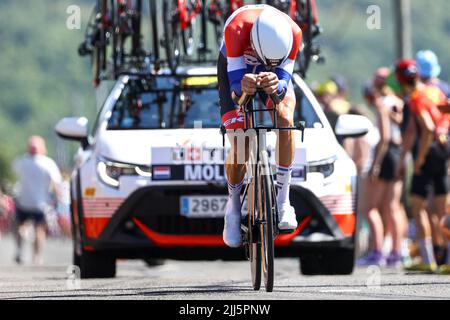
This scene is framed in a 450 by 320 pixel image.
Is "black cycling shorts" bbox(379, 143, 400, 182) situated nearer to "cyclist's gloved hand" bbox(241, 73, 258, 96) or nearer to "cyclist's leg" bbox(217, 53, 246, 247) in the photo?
"cyclist's leg" bbox(217, 53, 246, 247)

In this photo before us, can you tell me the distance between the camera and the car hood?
37.5ft

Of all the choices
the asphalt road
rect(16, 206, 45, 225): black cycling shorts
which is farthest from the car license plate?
rect(16, 206, 45, 225): black cycling shorts

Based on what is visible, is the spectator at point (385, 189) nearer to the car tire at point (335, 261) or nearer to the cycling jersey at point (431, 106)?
the cycling jersey at point (431, 106)

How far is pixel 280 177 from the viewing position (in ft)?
31.0

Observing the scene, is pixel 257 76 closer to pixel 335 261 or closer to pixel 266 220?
pixel 266 220

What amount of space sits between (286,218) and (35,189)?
1211 cm

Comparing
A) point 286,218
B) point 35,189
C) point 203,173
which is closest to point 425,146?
point 203,173

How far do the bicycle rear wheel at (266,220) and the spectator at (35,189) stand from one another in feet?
39.1

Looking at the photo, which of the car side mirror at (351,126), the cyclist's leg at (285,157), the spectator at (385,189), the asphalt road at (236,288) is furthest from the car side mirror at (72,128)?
the spectator at (385,189)

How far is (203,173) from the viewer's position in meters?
11.4

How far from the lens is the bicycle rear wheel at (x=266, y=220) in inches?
348

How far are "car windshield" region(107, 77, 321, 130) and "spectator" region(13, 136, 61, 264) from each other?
866cm

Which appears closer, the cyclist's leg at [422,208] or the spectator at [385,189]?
the cyclist's leg at [422,208]

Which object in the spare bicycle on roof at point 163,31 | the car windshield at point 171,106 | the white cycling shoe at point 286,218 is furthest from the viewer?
the spare bicycle on roof at point 163,31
